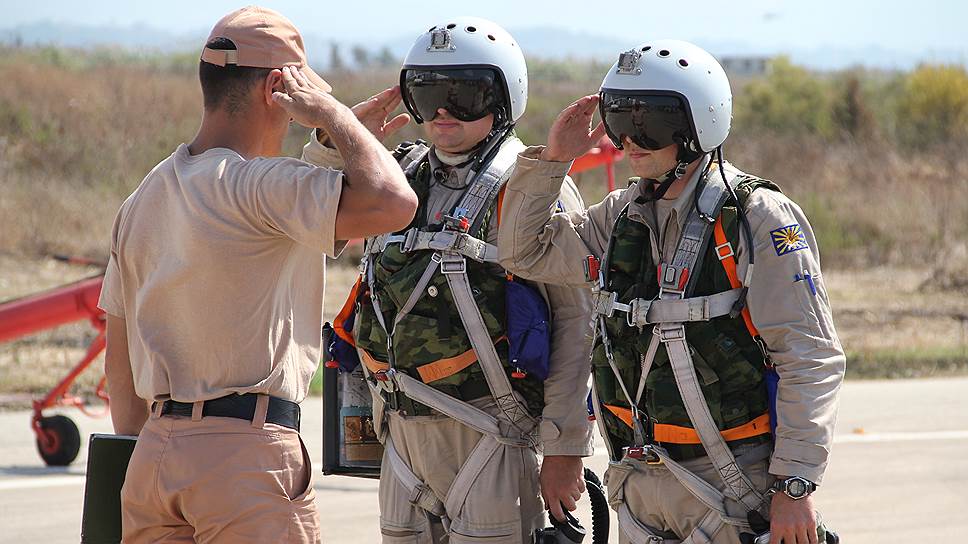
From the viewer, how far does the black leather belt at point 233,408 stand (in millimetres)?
3197

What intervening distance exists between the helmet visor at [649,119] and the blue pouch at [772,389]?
736mm

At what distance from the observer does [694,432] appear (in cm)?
359

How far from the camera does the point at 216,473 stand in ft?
10.3

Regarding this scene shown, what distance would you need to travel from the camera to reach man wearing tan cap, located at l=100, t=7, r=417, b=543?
305cm

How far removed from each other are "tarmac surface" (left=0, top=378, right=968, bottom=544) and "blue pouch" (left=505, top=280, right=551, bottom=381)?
2.67 meters

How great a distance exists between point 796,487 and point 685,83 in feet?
4.01

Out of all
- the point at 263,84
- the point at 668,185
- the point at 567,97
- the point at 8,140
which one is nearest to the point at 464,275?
the point at 668,185

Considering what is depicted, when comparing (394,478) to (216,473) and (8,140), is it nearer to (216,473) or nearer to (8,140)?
(216,473)

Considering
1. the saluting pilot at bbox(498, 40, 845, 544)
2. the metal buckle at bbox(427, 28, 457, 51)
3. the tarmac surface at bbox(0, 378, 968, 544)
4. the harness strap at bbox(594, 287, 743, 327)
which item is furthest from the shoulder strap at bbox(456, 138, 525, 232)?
the tarmac surface at bbox(0, 378, 968, 544)

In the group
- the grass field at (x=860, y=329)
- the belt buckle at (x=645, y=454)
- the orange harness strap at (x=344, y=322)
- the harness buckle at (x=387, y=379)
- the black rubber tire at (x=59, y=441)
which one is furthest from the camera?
the grass field at (x=860, y=329)

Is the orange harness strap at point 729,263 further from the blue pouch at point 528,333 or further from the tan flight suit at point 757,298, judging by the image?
the blue pouch at point 528,333

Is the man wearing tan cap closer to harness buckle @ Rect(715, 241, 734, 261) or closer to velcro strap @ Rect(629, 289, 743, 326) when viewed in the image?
velcro strap @ Rect(629, 289, 743, 326)

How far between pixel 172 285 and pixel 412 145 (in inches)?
63.3

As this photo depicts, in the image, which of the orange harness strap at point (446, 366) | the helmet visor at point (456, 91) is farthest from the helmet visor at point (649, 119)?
the orange harness strap at point (446, 366)
